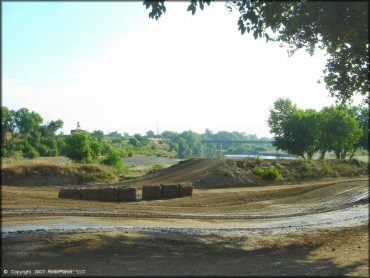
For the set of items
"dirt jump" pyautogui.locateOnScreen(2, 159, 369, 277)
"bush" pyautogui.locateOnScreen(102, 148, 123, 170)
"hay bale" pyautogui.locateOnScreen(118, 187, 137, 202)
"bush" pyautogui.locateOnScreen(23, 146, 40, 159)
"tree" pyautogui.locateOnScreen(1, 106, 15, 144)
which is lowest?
"dirt jump" pyautogui.locateOnScreen(2, 159, 369, 277)

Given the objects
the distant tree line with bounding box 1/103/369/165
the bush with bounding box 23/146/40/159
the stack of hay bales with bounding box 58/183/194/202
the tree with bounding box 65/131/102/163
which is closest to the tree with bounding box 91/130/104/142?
the distant tree line with bounding box 1/103/369/165

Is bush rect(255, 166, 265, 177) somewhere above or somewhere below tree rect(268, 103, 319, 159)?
below

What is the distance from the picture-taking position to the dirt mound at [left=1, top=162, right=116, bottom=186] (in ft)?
101

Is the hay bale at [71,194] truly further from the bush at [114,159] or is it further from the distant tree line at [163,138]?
the bush at [114,159]

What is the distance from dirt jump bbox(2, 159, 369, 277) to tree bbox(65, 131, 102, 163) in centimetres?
811

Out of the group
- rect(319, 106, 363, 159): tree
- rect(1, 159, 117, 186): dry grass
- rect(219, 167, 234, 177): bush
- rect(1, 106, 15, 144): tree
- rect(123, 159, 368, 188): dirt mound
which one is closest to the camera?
rect(1, 106, 15, 144): tree

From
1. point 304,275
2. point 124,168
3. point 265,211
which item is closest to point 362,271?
point 304,275

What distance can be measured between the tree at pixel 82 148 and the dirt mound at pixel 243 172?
3.88 metres

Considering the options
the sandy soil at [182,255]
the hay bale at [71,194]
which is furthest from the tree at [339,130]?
the sandy soil at [182,255]

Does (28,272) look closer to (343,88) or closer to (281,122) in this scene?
(343,88)

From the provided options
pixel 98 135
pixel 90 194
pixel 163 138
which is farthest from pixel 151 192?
pixel 163 138

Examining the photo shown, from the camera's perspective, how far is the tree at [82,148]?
28453 mm

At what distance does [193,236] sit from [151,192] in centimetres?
1097

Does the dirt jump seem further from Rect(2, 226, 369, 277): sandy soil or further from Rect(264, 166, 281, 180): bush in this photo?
Rect(264, 166, 281, 180): bush
